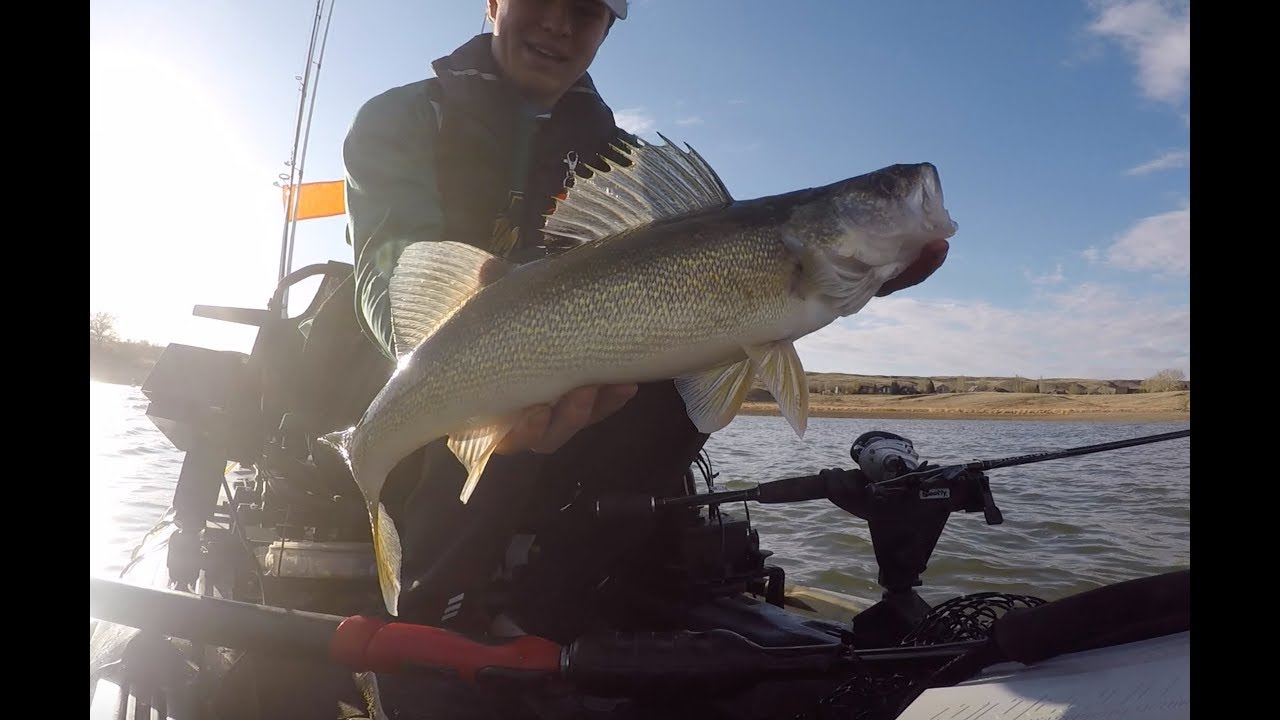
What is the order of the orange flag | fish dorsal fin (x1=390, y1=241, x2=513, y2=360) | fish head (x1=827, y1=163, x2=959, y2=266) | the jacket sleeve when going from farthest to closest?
1. the orange flag
2. the jacket sleeve
3. fish dorsal fin (x1=390, y1=241, x2=513, y2=360)
4. fish head (x1=827, y1=163, x2=959, y2=266)

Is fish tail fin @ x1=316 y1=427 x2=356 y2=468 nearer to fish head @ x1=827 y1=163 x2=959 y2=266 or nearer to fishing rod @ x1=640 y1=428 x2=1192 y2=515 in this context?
fishing rod @ x1=640 y1=428 x2=1192 y2=515

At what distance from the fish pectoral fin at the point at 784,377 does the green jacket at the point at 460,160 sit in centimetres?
92

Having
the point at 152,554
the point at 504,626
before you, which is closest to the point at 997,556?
the point at 504,626

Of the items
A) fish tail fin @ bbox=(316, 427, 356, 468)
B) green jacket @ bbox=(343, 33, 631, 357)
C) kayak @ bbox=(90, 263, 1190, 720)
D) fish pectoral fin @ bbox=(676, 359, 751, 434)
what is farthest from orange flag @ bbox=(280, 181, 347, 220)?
fish pectoral fin @ bbox=(676, 359, 751, 434)

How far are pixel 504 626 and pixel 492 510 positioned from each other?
40cm

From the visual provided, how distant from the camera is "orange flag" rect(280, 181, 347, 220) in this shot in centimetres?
864

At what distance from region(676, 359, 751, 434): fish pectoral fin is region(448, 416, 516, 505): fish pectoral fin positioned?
465mm

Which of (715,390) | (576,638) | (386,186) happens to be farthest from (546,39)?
(576,638)

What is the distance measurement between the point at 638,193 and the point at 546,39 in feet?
4.45

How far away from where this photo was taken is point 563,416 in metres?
1.82

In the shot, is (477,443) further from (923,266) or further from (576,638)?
(923,266)

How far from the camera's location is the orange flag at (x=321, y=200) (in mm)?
8641

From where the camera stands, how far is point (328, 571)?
260cm
